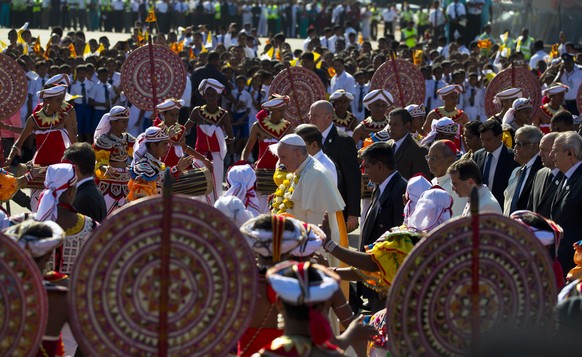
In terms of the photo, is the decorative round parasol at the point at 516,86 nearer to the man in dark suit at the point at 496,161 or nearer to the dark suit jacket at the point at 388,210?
the man in dark suit at the point at 496,161

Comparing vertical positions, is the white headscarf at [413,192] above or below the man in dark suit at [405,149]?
above

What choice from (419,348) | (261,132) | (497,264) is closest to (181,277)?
(419,348)

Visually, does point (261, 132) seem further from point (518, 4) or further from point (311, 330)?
point (518, 4)

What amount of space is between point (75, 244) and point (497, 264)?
287 cm

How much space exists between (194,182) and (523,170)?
3.02 meters

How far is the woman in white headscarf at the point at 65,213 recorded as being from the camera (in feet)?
22.7

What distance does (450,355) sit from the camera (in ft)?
16.6

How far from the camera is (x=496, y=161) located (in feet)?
33.2

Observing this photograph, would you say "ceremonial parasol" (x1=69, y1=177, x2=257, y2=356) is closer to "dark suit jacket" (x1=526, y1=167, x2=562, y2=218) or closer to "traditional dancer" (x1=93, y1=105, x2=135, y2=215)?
"dark suit jacket" (x1=526, y1=167, x2=562, y2=218)

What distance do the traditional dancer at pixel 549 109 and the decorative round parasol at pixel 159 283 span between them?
32.5ft

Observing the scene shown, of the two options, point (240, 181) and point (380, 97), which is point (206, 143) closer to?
point (380, 97)

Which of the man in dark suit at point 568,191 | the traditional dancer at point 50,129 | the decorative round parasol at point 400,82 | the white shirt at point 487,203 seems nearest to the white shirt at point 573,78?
the decorative round parasol at point 400,82

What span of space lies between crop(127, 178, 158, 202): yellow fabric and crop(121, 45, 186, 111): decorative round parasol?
3.16 meters

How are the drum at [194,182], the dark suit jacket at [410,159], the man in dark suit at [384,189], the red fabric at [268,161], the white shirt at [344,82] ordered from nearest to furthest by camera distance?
the man in dark suit at [384,189]
the drum at [194,182]
the dark suit jacket at [410,159]
the red fabric at [268,161]
the white shirt at [344,82]
